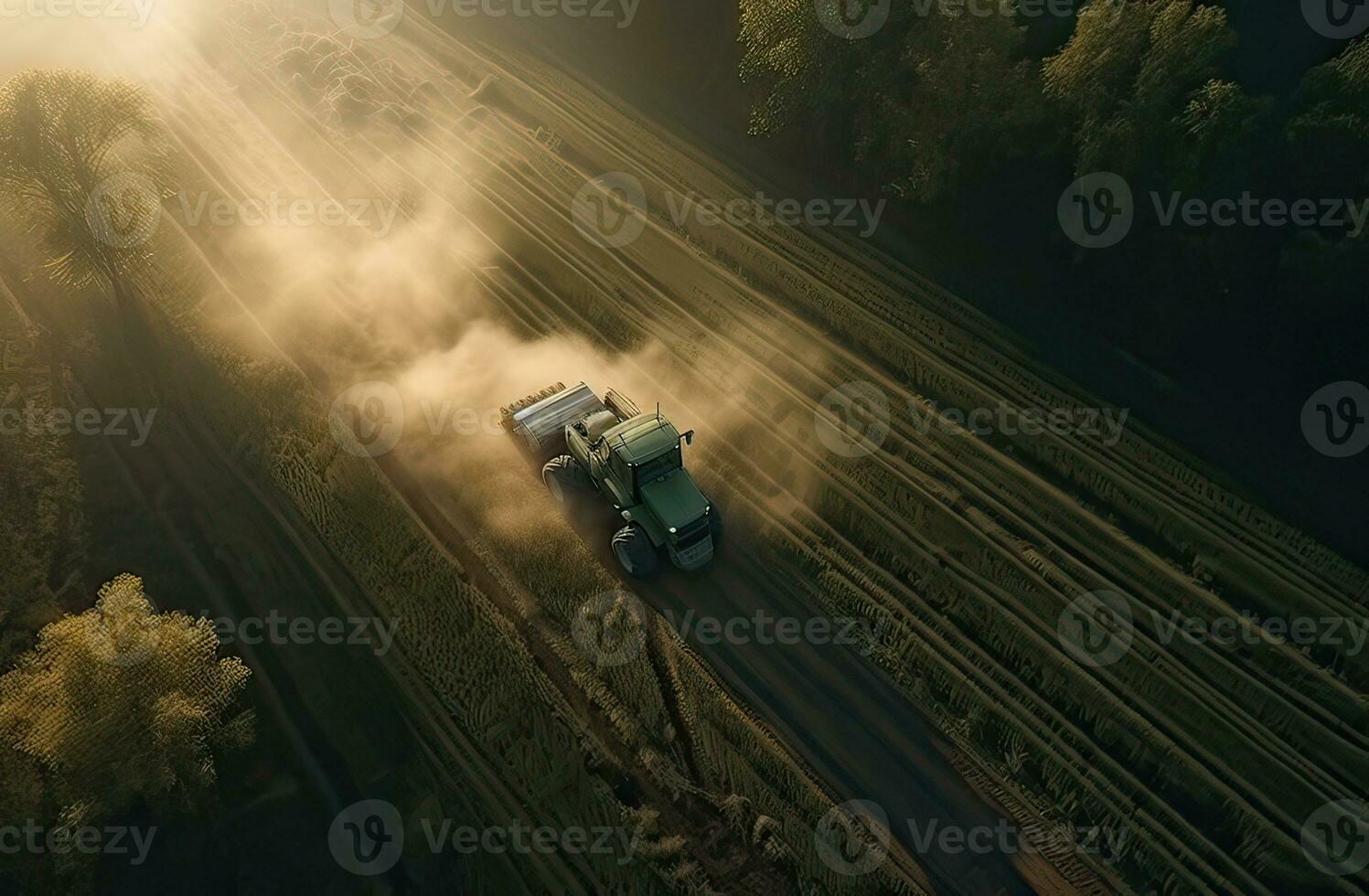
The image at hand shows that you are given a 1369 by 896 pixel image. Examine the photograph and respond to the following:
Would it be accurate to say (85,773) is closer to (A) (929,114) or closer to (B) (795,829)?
(B) (795,829)

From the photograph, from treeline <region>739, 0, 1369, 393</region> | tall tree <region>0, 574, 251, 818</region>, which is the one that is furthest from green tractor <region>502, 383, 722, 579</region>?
treeline <region>739, 0, 1369, 393</region>

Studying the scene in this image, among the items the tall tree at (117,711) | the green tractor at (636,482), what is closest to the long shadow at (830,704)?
the green tractor at (636,482)

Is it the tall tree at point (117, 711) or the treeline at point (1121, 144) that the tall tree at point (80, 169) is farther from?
the treeline at point (1121, 144)

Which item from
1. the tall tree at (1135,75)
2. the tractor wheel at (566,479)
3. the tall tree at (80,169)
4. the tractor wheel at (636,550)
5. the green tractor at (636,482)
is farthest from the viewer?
the tall tree at (80,169)

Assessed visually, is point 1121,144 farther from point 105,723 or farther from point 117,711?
point 105,723

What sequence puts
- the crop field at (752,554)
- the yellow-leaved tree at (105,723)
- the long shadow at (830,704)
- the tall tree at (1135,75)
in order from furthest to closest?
the tall tree at (1135,75) < the crop field at (752,554) < the long shadow at (830,704) < the yellow-leaved tree at (105,723)

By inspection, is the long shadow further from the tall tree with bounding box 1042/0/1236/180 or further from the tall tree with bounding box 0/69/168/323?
the tall tree with bounding box 0/69/168/323

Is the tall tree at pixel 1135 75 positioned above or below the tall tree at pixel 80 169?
below

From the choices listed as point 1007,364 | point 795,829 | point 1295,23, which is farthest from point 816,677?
point 1295,23
